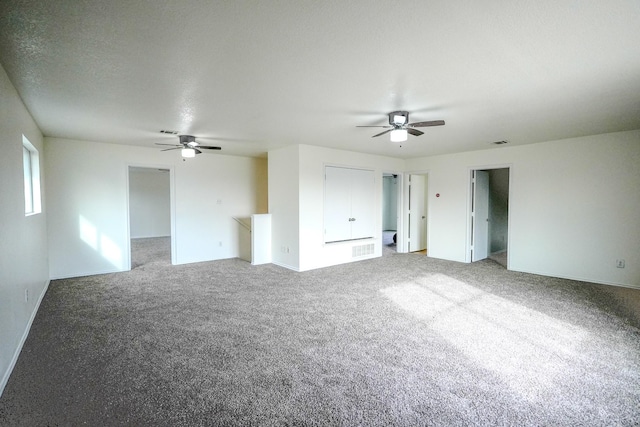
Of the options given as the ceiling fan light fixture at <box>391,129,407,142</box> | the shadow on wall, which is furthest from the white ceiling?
the shadow on wall

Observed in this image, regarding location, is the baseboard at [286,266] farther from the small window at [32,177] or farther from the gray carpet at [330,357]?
the small window at [32,177]

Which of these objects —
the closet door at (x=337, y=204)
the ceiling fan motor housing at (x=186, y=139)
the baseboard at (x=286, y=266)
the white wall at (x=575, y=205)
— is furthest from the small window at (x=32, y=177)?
the white wall at (x=575, y=205)

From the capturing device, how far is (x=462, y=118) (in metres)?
3.92

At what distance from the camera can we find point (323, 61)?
2.37 m

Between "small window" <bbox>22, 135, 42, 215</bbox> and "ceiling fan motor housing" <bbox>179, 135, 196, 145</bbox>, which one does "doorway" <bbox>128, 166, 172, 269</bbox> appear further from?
"ceiling fan motor housing" <bbox>179, 135, 196, 145</bbox>

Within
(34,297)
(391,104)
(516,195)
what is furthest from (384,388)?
(516,195)

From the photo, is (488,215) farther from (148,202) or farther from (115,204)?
(148,202)

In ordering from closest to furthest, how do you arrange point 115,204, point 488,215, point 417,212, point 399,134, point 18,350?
point 18,350
point 399,134
point 115,204
point 488,215
point 417,212

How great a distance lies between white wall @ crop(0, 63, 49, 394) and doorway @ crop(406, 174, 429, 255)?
7123 mm

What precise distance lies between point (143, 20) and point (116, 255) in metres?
5.33

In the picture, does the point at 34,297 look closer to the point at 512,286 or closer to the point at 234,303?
the point at 234,303

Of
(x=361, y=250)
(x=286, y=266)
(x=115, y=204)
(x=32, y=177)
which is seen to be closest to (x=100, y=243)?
(x=115, y=204)

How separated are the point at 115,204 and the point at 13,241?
3356 mm

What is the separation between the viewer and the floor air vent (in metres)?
6.77
